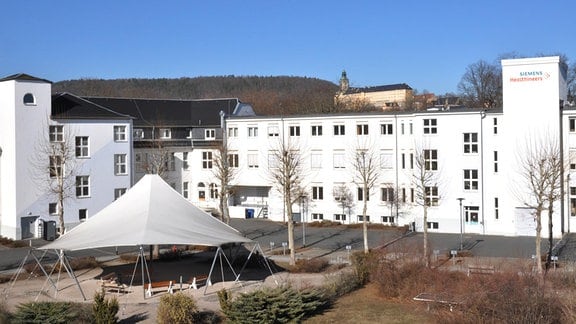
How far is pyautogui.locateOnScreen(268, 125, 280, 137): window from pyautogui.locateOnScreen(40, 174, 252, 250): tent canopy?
21176 mm

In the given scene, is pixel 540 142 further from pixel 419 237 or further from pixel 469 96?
pixel 469 96

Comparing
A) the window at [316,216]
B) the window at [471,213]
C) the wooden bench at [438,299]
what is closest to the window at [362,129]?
the window at [316,216]

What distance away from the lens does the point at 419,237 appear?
1618 inches

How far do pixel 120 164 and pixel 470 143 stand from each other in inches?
838

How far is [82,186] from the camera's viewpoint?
4444 cm

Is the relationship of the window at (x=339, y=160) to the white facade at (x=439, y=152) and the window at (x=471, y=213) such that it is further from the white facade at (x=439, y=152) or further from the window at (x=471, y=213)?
the window at (x=471, y=213)

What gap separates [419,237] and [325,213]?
8.86 metres

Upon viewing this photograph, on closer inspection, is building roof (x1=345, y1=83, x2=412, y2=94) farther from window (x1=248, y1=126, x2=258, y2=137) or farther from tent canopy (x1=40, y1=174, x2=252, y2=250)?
tent canopy (x1=40, y1=174, x2=252, y2=250)

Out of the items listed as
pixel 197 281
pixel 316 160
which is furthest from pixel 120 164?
pixel 197 281

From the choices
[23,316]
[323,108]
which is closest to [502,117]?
[23,316]

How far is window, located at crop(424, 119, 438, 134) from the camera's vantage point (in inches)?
1729

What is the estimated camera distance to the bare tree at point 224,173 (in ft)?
142

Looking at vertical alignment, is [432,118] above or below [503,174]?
above

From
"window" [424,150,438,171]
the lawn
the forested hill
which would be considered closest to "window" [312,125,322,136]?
"window" [424,150,438,171]
